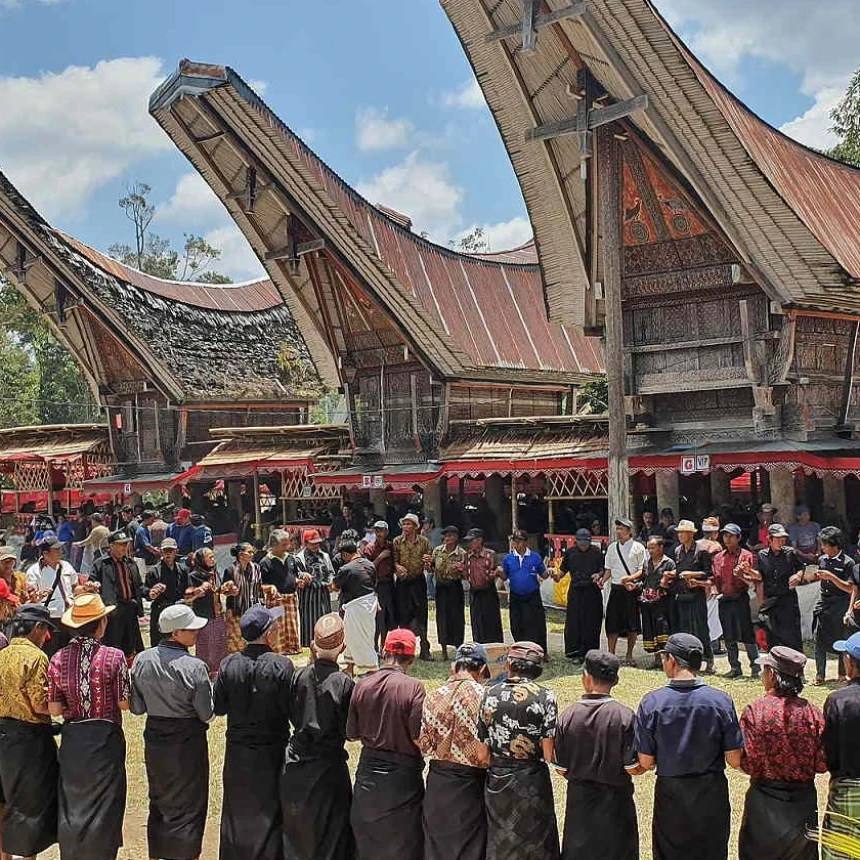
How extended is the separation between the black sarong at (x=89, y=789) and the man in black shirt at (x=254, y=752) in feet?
2.02

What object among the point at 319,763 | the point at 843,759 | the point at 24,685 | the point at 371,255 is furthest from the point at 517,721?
the point at 371,255

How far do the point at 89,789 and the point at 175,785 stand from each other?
45 centimetres

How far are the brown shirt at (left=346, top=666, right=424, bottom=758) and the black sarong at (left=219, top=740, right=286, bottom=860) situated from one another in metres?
0.61

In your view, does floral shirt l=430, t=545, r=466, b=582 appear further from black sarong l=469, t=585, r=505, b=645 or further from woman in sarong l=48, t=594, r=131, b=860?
woman in sarong l=48, t=594, r=131, b=860

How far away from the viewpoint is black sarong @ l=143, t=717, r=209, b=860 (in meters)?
5.15

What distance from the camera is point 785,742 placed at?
13.9ft

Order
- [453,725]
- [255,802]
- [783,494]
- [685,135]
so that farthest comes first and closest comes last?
[783,494] → [685,135] → [255,802] → [453,725]

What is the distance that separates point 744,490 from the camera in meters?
22.4

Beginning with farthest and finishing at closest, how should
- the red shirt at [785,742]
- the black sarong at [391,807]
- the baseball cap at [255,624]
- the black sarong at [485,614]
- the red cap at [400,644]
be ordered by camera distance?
1. the black sarong at [485,614]
2. the baseball cap at [255,624]
3. the red cap at [400,644]
4. the black sarong at [391,807]
5. the red shirt at [785,742]

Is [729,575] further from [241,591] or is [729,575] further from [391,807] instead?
[391,807]

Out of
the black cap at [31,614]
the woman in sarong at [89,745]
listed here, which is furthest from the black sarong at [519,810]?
the black cap at [31,614]

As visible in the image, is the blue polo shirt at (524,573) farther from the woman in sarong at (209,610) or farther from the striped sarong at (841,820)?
the striped sarong at (841,820)

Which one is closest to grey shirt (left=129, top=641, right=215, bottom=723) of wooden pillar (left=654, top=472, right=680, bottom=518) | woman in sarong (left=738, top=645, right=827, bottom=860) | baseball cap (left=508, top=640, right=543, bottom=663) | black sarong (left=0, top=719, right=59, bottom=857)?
black sarong (left=0, top=719, right=59, bottom=857)

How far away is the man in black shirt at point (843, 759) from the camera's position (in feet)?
13.5
